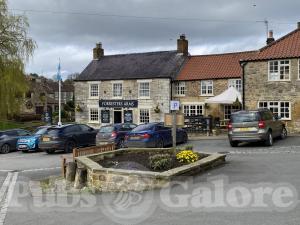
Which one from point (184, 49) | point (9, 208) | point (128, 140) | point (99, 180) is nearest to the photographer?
point (9, 208)

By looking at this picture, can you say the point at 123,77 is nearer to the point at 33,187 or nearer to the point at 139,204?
the point at 33,187

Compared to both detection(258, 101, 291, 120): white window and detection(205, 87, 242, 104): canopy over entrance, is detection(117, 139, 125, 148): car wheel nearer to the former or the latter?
detection(205, 87, 242, 104): canopy over entrance

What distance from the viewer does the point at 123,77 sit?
4334cm

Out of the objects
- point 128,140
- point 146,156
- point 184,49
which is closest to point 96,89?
point 184,49

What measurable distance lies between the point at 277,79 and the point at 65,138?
14.8 metres

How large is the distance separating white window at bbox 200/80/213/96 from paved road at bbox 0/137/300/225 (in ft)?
81.6

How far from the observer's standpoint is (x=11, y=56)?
34.6 metres

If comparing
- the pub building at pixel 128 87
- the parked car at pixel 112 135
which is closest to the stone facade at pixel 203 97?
the pub building at pixel 128 87

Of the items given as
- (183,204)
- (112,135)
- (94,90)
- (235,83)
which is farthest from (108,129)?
(94,90)

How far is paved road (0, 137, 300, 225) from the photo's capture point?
787 centimetres

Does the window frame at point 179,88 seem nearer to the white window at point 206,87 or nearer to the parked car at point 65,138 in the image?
the white window at point 206,87

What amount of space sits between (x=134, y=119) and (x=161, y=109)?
3308 mm

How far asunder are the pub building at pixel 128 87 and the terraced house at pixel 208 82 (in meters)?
1.23

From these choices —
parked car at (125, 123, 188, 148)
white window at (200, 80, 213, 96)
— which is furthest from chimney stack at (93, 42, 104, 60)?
parked car at (125, 123, 188, 148)
